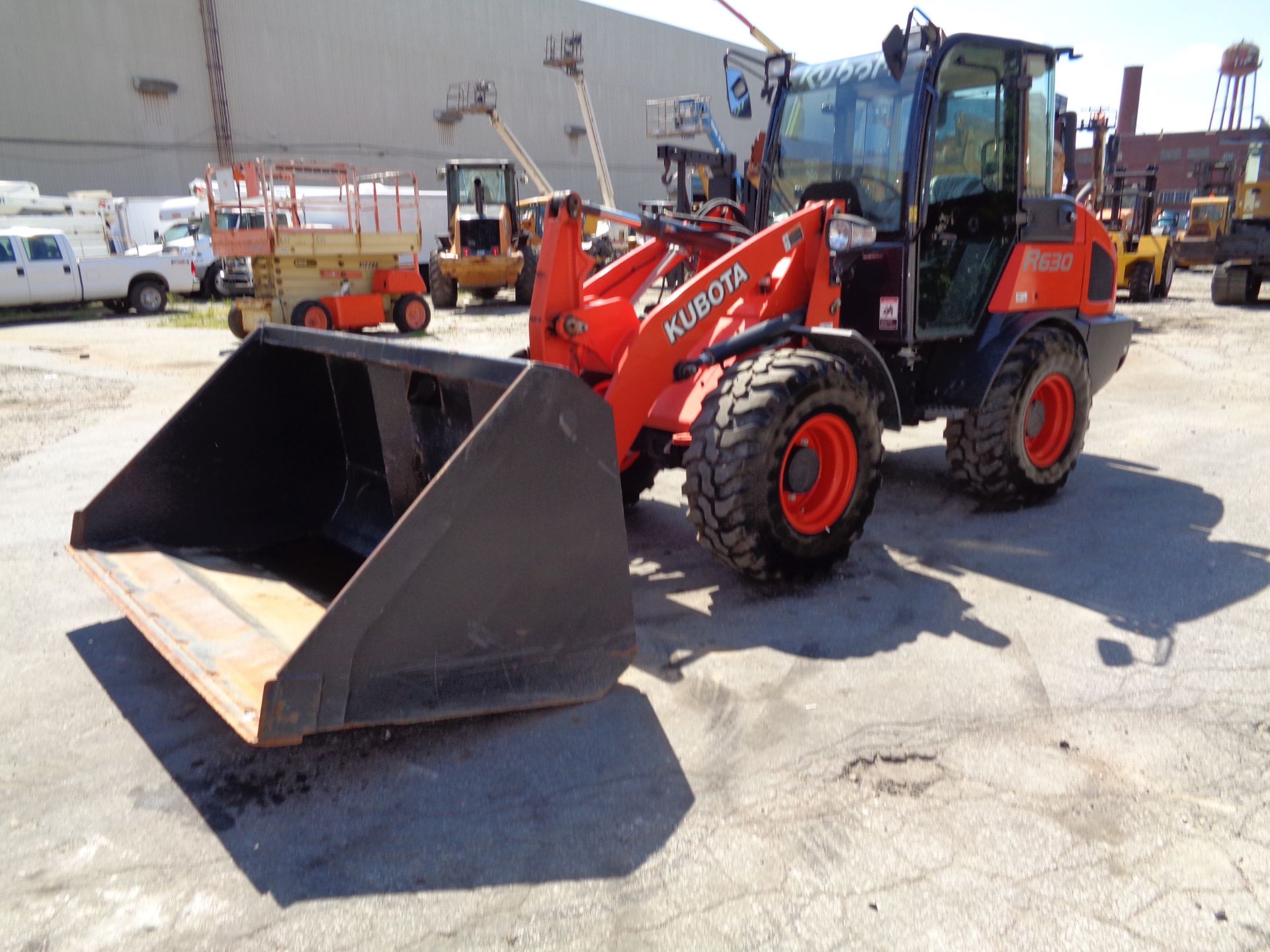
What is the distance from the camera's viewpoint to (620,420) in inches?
170

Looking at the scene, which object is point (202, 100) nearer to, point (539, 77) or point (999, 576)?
point (539, 77)

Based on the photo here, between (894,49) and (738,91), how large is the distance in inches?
49.1

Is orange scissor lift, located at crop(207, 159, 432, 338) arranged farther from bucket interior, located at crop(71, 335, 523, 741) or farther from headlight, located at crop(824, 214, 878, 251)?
headlight, located at crop(824, 214, 878, 251)

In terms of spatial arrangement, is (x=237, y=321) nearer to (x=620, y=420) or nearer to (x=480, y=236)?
(x=480, y=236)

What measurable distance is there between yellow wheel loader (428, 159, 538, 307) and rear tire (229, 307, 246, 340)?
223 inches

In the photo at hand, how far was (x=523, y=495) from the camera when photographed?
305 cm

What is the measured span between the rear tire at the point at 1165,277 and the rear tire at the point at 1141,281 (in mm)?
307

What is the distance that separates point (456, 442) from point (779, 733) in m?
1.75

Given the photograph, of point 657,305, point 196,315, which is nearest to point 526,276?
point 196,315

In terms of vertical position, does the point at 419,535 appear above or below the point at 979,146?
below

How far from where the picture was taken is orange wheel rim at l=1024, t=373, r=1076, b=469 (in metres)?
5.86

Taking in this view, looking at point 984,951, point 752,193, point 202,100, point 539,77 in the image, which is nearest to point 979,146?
point 752,193

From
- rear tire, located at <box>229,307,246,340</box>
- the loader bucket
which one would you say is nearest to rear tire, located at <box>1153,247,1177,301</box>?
rear tire, located at <box>229,307,246,340</box>

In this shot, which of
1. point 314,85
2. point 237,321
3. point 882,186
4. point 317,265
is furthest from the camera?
point 314,85
